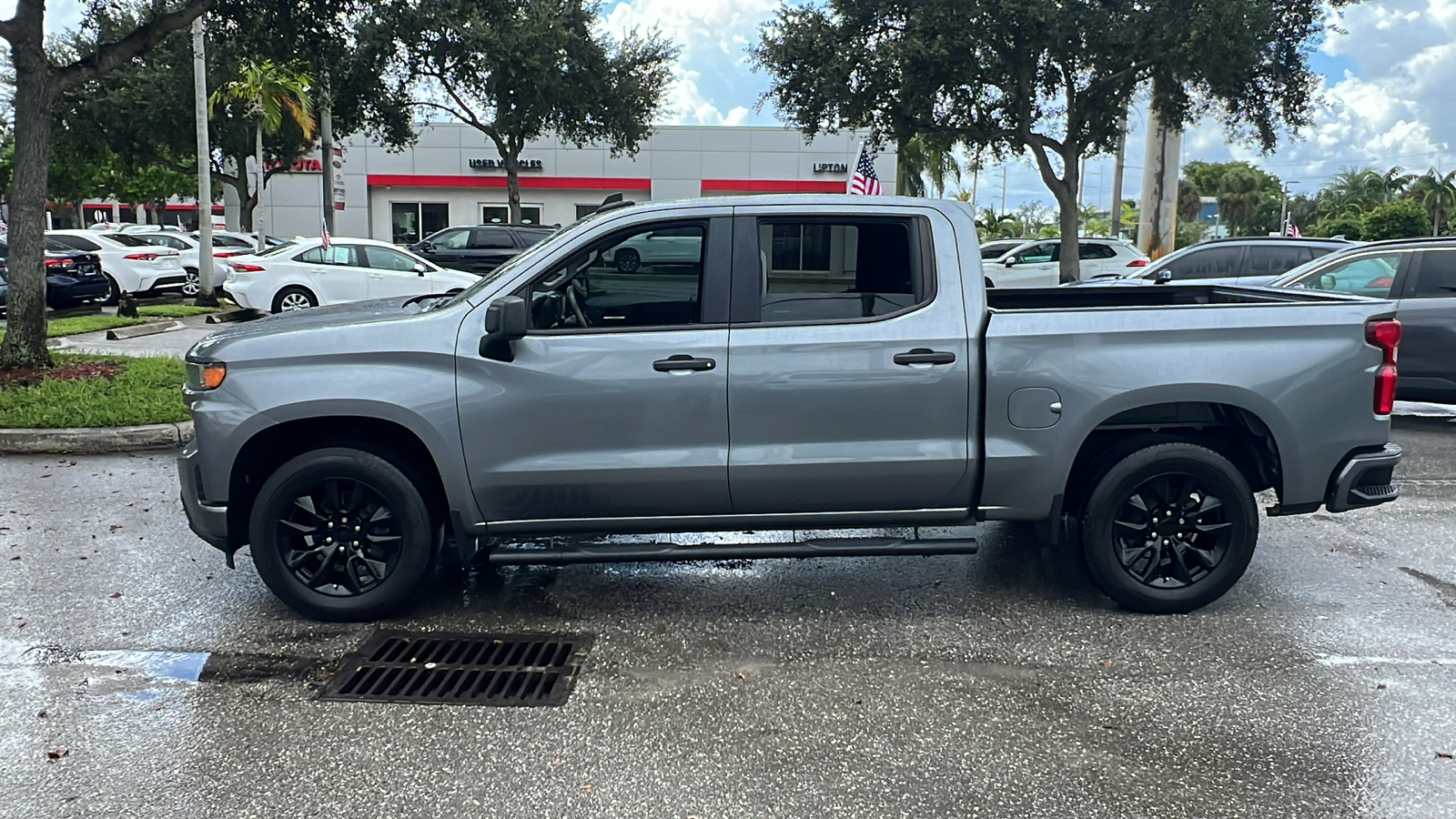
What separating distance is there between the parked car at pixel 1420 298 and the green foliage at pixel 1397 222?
170 ft

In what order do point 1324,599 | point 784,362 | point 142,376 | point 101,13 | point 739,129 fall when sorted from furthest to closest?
point 739,129
point 101,13
point 142,376
point 1324,599
point 784,362

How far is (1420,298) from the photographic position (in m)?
9.85

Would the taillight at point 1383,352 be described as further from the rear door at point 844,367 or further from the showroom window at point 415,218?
the showroom window at point 415,218

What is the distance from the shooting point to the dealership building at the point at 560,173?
1736 inches

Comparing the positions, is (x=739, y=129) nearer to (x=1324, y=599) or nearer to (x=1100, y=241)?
(x=1100, y=241)

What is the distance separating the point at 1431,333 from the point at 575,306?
319 inches

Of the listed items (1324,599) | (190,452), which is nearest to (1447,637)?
(1324,599)

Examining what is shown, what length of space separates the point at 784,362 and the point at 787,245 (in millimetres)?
562

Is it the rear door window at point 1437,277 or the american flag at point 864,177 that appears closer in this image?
the rear door window at point 1437,277

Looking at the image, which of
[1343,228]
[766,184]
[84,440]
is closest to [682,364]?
[84,440]

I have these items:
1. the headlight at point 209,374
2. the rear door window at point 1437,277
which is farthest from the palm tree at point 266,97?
the rear door window at point 1437,277

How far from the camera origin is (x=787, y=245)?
5086 mm

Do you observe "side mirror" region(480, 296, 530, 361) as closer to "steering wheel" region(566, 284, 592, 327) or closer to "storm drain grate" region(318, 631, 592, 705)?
"steering wheel" region(566, 284, 592, 327)

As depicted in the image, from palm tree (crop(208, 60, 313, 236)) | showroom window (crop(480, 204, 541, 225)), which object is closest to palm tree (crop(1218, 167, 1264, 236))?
showroom window (crop(480, 204, 541, 225))
